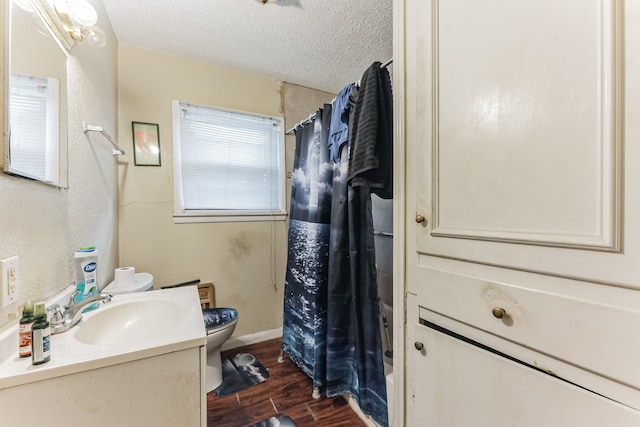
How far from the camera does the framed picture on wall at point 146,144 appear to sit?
1.80 m

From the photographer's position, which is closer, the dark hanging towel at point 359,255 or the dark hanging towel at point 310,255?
the dark hanging towel at point 359,255

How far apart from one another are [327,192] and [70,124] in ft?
4.07

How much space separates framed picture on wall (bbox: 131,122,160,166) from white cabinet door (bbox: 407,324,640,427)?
1.98 m

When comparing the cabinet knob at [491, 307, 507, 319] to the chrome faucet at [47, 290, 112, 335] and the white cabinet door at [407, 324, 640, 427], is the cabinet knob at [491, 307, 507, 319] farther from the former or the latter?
the chrome faucet at [47, 290, 112, 335]

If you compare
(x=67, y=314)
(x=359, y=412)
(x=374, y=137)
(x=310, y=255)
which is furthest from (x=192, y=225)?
(x=359, y=412)

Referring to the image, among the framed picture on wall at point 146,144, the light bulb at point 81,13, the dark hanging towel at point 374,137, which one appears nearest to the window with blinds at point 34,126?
the light bulb at point 81,13

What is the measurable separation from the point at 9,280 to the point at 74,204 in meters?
0.54

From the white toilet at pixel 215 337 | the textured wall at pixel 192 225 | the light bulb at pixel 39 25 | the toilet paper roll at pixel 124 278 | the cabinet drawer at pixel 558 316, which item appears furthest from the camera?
the textured wall at pixel 192 225

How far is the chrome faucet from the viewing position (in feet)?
2.67

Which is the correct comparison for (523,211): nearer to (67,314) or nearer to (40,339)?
(40,339)

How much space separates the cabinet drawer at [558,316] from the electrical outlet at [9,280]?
117 cm

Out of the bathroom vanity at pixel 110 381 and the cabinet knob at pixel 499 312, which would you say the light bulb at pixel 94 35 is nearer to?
the bathroom vanity at pixel 110 381

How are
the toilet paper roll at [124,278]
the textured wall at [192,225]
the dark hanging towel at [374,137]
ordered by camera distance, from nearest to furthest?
the dark hanging towel at [374,137] < the toilet paper roll at [124,278] < the textured wall at [192,225]

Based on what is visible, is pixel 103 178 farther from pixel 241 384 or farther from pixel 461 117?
pixel 461 117
